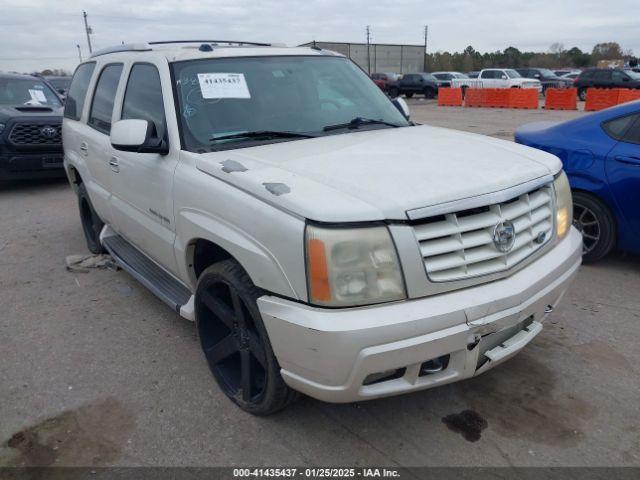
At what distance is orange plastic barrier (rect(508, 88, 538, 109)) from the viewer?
2303 centimetres

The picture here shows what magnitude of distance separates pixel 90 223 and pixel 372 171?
3.92m

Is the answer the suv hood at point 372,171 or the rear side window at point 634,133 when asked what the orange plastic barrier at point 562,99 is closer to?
the rear side window at point 634,133

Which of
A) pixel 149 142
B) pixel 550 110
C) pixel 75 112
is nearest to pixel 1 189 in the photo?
pixel 75 112

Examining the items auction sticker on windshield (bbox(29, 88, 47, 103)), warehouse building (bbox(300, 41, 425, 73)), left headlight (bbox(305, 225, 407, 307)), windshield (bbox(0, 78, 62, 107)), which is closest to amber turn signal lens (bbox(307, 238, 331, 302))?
left headlight (bbox(305, 225, 407, 307))

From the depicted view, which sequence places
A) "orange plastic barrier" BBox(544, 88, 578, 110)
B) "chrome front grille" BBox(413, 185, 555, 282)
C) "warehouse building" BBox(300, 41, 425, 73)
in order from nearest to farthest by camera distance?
"chrome front grille" BBox(413, 185, 555, 282)
"orange plastic barrier" BBox(544, 88, 578, 110)
"warehouse building" BBox(300, 41, 425, 73)

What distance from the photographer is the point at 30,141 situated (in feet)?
27.0

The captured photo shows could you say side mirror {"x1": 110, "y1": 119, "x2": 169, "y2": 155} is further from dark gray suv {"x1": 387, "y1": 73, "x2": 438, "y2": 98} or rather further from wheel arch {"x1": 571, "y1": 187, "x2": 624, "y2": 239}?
dark gray suv {"x1": 387, "y1": 73, "x2": 438, "y2": 98}

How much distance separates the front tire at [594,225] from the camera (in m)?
4.51

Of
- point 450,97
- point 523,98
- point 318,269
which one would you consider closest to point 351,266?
point 318,269

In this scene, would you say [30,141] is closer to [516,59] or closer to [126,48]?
[126,48]

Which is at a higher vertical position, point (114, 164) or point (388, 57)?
point (114, 164)

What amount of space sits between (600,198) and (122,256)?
13.1ft

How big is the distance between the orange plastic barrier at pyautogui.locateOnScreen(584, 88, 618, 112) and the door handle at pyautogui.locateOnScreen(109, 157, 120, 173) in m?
20.9

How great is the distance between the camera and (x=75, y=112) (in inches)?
199
